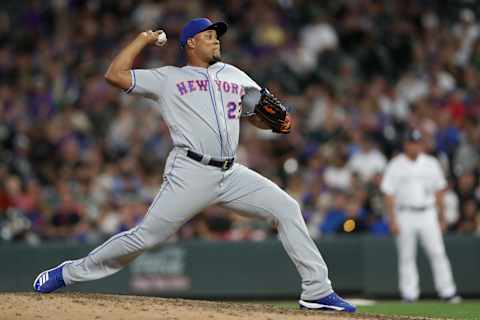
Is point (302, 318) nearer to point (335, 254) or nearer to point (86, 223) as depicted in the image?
point (335, 254)

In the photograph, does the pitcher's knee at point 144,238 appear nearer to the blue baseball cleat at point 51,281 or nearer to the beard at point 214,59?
the blue baseball cleat at point 51,281

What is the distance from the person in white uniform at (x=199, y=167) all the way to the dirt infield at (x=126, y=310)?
21 centimetres

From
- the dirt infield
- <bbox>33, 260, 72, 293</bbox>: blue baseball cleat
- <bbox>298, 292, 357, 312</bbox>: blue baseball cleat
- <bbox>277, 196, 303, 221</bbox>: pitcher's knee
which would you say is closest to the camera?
the dirt infield

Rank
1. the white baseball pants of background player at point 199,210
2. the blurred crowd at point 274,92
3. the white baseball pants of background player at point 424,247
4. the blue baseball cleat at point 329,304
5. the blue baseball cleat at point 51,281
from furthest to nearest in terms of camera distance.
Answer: the blurred crowd at point 274,92, the white baseball pants of background player at point 424,247, the blue baseball cleat at point 51,281, the blue baseball cleat at point 329,304, the white baseball pants of background player at point 199,210

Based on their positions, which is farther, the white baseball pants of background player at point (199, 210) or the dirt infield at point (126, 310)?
the white baseball pants of background player at point (199, 210)

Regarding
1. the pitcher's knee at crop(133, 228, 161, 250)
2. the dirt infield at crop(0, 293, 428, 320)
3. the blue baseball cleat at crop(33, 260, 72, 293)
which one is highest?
the pitcher's knee at crop(133, 228, 161, 250)

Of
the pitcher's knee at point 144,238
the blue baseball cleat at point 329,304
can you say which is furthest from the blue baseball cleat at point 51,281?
the blue baseball cleat at point 329,304

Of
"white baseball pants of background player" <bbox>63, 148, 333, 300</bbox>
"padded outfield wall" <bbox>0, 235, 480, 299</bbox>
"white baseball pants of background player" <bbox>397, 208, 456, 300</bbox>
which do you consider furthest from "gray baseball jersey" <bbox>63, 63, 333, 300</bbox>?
"padded outfield wall" <bbox>0, 235, 480, 299</bbox>

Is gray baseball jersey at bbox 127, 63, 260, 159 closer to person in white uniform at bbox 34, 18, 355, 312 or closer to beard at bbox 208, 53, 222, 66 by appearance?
person in white uniform at bbox 34, 18, 355, 312

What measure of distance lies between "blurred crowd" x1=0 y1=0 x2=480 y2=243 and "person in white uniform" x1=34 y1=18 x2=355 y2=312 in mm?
6360

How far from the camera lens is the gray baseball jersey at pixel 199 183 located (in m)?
7.34

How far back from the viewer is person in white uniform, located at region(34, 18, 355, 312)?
289 inches

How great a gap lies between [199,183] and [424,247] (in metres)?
5.88

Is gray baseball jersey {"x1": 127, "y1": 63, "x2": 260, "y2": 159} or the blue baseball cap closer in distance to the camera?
gray baseball jersey {"x1": 127, "y1": 63, "x2": 260, "y2": 159}
